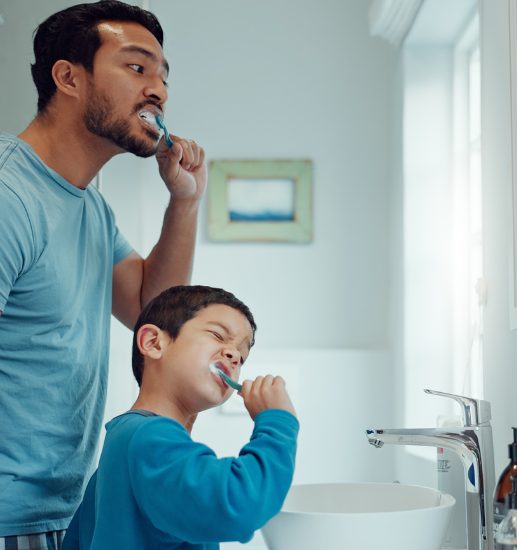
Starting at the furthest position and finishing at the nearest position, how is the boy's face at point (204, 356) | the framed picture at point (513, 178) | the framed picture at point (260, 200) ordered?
1. the framed picture at point (260, 200)
2. the framed picture at point (513, 178)
3. the boy's face at point (204, 356)

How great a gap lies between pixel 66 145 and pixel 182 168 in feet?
0.86

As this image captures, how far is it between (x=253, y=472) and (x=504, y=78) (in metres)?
0.90

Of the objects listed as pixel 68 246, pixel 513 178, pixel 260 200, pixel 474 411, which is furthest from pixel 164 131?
pixel 260 200

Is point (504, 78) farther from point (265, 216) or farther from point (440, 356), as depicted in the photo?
point (265, 216)

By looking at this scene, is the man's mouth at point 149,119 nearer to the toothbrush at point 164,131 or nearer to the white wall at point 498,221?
the toothbrush at point 164,131

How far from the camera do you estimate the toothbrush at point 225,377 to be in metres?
1.24

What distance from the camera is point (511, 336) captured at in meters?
1.57

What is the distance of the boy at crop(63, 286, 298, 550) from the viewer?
1094 mm

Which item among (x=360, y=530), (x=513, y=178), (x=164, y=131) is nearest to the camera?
(x=360, y=530)

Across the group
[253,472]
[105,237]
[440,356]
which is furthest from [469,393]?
[253,472]

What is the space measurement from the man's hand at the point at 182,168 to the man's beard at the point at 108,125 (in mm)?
170

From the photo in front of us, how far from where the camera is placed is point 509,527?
103 centimetres

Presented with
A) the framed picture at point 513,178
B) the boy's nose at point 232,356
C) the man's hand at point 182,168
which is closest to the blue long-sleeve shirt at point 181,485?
the boy's nose at point 232,356

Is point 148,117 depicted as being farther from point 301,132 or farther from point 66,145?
point 301,132
